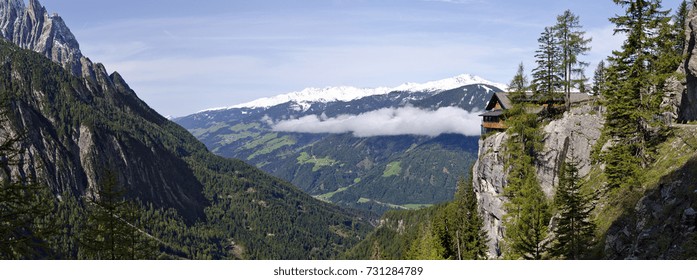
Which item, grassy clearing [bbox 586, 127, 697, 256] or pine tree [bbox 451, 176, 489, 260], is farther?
pine tree [bbox 451, 176, 489, 260]

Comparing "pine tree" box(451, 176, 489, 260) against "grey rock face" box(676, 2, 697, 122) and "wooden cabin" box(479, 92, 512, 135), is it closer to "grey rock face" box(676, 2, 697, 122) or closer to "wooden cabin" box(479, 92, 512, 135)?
"wooden cabin" box(479, 92, 512, 135)

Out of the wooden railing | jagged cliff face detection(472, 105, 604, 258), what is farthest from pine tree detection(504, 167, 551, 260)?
the wooden railing

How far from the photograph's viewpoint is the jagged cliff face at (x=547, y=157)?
2192 inches

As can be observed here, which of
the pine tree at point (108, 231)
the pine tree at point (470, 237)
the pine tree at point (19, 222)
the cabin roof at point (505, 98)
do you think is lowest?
the pine tree at point (470, 237)

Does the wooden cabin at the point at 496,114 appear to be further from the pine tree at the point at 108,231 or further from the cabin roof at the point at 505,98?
the pine tree at the point at 108,231

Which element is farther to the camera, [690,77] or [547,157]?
[547,157]

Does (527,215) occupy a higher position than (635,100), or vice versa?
(635,100)

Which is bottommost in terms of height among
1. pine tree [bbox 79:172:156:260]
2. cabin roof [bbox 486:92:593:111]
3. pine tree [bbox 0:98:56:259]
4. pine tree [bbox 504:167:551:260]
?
pine tree [bbox 504:167:551:260]

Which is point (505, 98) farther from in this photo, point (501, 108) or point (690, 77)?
point (690, 77)

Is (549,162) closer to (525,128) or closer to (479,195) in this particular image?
(525,128)

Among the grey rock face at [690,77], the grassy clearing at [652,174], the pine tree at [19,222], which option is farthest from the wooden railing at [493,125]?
the pine tree at [19,222]

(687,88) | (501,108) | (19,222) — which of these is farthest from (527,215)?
(19,222)

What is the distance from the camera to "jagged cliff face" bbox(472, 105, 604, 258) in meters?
55.7

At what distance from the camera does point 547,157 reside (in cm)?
6025
